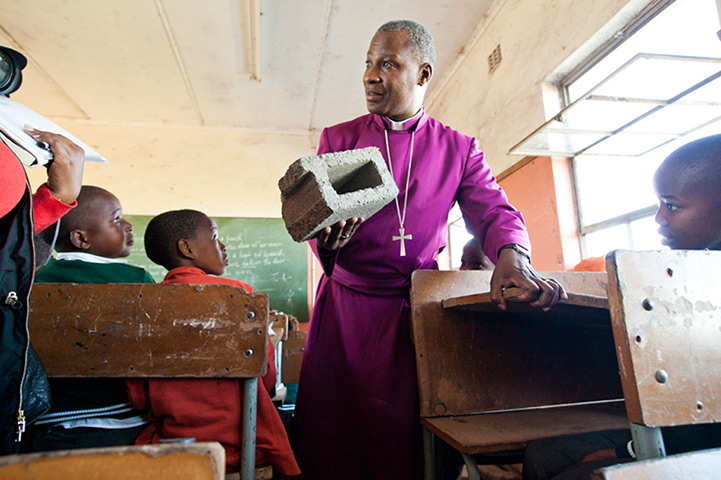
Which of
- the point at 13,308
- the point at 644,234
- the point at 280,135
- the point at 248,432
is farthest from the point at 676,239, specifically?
the point at 280,135

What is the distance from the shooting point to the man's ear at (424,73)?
1347 millimetres

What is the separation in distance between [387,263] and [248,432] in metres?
0.58

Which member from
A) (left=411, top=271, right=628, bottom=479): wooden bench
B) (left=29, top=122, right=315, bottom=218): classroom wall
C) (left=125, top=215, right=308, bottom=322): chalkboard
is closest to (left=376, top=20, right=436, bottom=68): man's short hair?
(left=411, top=271, right=628, bottom=479): wooden bench

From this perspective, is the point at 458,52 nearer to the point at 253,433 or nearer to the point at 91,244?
the point at 91,244

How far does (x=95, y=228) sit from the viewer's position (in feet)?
5.73

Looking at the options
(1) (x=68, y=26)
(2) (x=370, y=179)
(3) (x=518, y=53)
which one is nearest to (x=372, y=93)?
(2) (x=370, y=179)

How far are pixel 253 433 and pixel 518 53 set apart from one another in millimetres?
3316

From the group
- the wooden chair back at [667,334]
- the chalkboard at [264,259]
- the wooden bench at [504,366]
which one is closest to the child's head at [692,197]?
the wooden bench at [504,366]

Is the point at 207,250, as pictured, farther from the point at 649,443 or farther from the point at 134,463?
the point at 649,443

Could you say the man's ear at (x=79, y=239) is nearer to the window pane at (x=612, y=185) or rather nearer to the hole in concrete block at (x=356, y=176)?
the hole in concrete block at (x=356, y=176)

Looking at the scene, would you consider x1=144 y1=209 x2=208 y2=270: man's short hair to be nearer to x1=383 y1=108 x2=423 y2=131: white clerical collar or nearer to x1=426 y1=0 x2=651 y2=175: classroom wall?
x1=383 y1=108 x2=423 y2=131: white clerical collar

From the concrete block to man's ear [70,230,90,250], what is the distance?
1051 mm

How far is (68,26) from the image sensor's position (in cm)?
379

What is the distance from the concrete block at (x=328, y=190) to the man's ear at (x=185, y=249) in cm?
82
